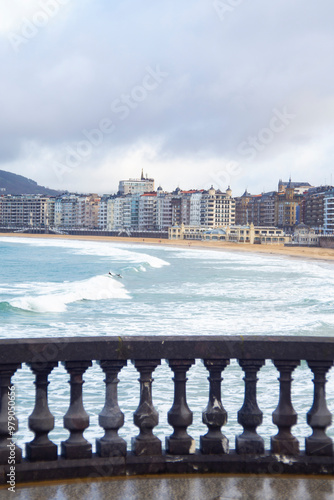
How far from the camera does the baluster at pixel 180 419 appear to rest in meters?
4.21

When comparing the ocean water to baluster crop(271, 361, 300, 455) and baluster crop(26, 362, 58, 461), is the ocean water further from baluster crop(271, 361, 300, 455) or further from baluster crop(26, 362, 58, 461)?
baluster crop(26, 362, 58, 461)

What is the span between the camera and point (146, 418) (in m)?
4.22

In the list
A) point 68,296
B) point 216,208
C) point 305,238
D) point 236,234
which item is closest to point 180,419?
point 68,296

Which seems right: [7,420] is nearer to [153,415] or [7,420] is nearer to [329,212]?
[153,415]

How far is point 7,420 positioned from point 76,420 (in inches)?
19.1

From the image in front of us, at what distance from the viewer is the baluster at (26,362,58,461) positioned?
4074 millimetres

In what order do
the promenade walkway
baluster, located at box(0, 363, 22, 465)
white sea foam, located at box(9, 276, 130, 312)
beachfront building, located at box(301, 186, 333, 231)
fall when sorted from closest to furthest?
the promenade walkway
baluster, located at box(0, 363, 22, 465)
white sea foam, located at box(9, 276, 130, 312)
beachfront building, located at box(301, 186, 333, 231)

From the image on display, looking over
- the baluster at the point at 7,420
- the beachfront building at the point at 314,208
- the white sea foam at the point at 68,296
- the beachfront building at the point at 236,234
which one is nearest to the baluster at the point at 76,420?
the baluster at the point at 7,420

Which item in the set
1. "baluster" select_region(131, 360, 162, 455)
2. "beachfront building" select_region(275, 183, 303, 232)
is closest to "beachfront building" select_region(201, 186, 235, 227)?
"beachfront building" select_region(275, 183, 303, 232)

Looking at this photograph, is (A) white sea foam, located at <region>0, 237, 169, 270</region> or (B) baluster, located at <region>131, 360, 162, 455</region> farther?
(A) white sea foam, located at <region>0, 237, 169, 270</region>

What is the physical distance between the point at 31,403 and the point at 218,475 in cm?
594

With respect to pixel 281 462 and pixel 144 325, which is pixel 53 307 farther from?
pixel 281 462

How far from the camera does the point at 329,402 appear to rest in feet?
30.6

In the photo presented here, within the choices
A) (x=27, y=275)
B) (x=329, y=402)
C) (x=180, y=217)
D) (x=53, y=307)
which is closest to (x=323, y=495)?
(x=329, y=402)
